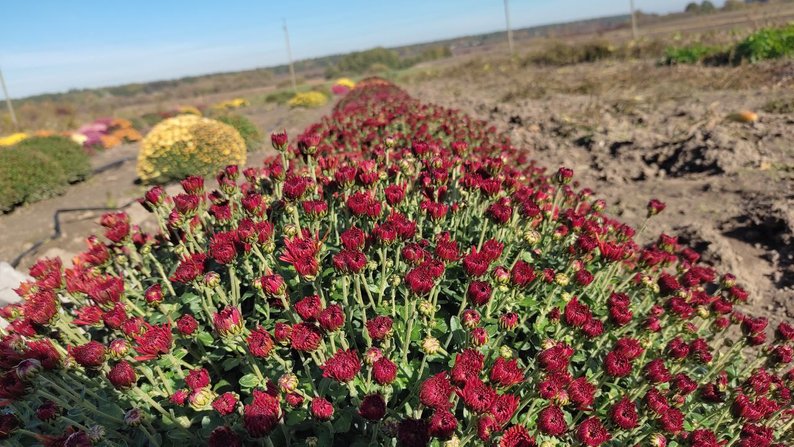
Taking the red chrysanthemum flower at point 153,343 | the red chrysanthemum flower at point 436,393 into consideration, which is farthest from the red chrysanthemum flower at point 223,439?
the red chrysanthemum flower at point 436,393

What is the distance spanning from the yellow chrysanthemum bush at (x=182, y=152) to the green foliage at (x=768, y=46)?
63.3 ft

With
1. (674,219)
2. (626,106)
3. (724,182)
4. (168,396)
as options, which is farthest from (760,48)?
(168,396)

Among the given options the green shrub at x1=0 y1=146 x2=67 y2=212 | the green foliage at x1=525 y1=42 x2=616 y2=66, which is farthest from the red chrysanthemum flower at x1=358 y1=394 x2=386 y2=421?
the green foliage at x1=525 y1=42 x2=616 y2=66

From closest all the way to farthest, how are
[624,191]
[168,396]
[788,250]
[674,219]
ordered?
1. [168,396]
2. [788,250]
3. [674,219]
4. [624,191]

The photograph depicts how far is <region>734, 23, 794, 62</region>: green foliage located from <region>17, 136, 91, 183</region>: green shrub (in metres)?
23.4

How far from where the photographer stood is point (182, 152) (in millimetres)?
9547

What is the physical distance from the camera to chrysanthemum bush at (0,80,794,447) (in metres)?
1.55

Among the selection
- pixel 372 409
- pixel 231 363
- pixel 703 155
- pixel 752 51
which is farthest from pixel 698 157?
pixel 752 51

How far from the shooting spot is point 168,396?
75.1 inches

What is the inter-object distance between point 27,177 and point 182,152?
4.56 metres

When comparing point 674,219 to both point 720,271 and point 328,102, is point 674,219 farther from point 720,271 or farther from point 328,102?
point 328,102

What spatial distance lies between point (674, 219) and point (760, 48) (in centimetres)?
1670

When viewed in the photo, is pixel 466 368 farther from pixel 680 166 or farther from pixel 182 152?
pixel 182 152

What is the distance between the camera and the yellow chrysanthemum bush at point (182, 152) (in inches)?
377
